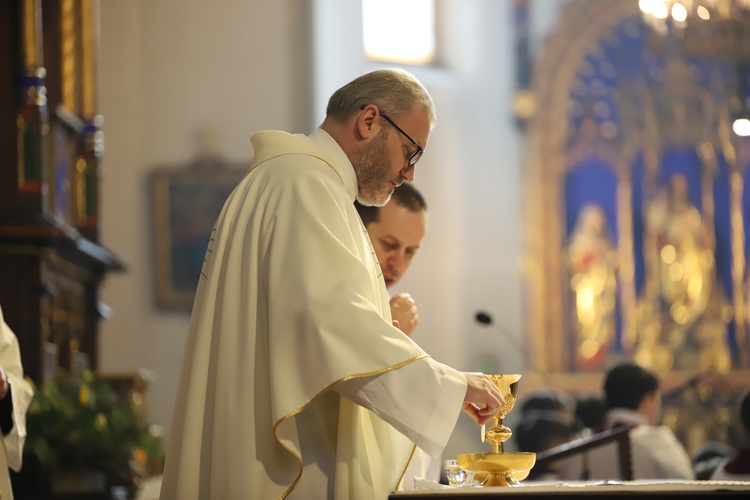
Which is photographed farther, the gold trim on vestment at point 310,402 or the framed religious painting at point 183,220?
the framed religious painting at point 183,220

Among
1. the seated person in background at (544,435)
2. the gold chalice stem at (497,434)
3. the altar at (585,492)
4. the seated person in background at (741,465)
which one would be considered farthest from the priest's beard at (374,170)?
the seated person in background at (544,435)

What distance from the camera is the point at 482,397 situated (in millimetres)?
3061

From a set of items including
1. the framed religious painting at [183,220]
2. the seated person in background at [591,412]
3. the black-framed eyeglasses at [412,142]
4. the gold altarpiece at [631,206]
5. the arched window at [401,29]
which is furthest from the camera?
the arched window at [401,29]

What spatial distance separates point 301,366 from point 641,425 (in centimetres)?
415

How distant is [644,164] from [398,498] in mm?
12839

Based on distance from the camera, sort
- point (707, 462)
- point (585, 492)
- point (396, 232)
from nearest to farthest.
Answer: point (585, 492) < point (396, 232) < point (707, 462)

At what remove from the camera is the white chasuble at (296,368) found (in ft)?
9.93

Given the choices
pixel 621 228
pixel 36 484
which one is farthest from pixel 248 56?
pixel 36 484

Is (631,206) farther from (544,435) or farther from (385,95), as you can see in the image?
(385,95)

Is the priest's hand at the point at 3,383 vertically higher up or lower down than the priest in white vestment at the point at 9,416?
higher up

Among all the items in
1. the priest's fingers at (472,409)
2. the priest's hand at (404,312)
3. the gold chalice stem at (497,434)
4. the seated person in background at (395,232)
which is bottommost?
the gold chalice stem at (497,434)

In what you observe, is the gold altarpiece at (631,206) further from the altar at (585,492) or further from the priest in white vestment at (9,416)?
the altar at (585,492)

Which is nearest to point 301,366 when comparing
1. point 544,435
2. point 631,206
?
point 544,435

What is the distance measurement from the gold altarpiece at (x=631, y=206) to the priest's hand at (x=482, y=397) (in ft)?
36.9
